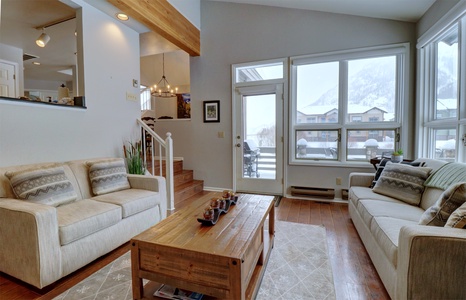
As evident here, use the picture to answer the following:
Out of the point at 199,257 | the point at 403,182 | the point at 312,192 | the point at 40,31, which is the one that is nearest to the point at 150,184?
the point at 199,257

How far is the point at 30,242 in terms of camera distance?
5.13 feet

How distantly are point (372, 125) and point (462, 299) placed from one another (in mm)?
2874

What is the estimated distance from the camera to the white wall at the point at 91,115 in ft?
7.39

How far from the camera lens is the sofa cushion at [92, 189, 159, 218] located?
2221mm

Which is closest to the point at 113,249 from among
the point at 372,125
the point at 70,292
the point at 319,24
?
the point at 70,292

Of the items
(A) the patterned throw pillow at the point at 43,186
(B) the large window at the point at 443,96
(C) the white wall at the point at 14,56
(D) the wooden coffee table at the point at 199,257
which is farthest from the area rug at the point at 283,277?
(C) the white wall at the point at 14,56

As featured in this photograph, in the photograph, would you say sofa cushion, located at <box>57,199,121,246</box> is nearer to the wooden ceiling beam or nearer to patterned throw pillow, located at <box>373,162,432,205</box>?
the wooden ceiling beam

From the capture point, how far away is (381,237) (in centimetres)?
163

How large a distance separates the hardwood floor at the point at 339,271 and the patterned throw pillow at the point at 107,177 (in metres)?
0.66

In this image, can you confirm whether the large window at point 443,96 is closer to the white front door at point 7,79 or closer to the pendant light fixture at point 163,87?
the pendant light fixture at point 163,87

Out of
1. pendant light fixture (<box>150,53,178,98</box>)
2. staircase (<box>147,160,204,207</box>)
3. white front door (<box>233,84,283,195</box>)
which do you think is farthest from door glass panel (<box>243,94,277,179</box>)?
pendant light fixture (<box>150,53,178,98</box>)

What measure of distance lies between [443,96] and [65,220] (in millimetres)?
4066

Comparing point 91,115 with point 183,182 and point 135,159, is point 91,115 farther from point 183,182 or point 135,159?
point 183,182

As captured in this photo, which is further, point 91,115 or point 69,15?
point 69,15
